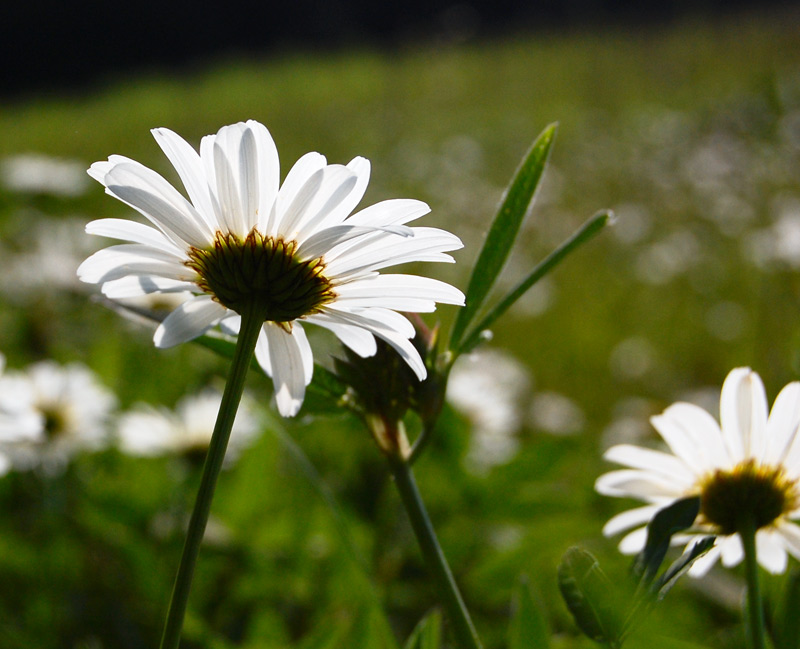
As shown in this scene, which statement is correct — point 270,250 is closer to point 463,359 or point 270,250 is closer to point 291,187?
point 291,187

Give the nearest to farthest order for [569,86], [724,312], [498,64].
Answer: [724,312] → [569,86] → [498,64]

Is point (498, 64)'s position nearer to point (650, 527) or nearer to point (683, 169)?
point (683, 169)

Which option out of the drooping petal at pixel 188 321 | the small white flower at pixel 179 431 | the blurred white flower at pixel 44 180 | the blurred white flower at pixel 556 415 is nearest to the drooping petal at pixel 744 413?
the drooping petal at pixel 188 321

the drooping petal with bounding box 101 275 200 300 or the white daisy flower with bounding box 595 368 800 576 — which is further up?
the drooping petal with bounding box 101 275 200 300

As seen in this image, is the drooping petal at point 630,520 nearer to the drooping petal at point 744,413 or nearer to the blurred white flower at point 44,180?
the drooping petal at point 744,413

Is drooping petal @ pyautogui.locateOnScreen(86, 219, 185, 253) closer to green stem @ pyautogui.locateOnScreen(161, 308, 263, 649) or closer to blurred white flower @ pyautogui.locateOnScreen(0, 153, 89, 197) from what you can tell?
green stem @ pyautogui.locateOnScreen(161, 308, 263, 649)

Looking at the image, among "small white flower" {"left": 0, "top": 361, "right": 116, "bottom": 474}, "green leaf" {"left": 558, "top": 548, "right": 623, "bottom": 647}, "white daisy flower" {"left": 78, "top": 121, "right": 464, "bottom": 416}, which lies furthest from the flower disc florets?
"small white flower" {"left": 0, "top": 361, "right": 116, "bottom": 474}

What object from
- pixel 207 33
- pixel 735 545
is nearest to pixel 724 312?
pixel 735 545
